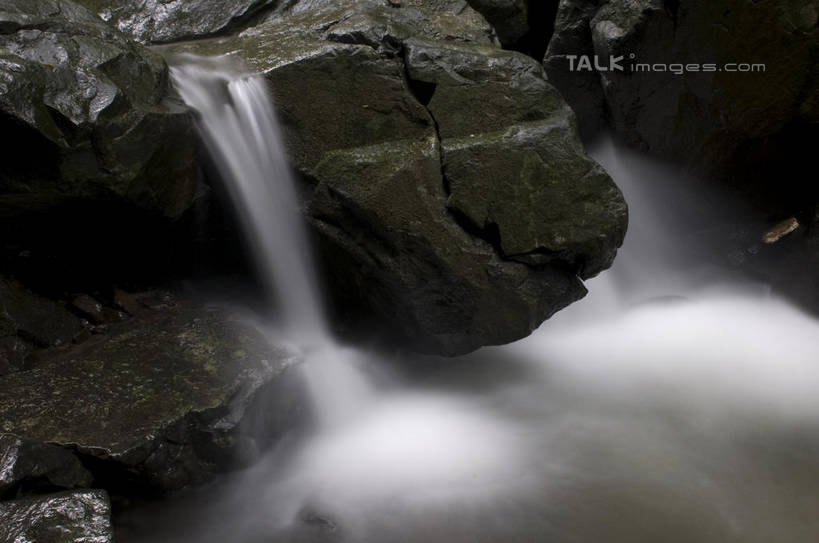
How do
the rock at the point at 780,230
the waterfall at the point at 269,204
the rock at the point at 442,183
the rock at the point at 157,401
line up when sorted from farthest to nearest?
the rock at the point at 780,230
the waterfall at the point at 269,204
the rock at the point at 442,183
the rock at the point at 157,401

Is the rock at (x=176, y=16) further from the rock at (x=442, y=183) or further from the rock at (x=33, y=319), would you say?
the rock at (x=33, y=319)

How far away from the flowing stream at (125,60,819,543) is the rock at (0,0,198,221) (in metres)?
0.39

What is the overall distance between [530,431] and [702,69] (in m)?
3.77

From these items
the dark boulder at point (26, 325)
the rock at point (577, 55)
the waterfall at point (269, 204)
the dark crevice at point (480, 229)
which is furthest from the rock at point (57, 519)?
the rock at point (577, 55)

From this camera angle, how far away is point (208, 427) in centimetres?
331

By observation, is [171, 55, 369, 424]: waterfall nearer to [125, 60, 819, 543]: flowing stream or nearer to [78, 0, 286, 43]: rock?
[125, 60, 819, 543]: flowing stream

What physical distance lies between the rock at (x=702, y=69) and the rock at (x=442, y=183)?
1.64 m

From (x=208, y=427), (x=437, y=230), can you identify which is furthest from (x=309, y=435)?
(x=437, y=230)

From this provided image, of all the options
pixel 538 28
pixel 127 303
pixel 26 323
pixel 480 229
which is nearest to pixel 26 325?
pixel 26 323

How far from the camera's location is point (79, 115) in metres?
3.27

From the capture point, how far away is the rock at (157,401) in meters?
3.05

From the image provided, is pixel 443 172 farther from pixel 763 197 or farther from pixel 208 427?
pixel 763 197

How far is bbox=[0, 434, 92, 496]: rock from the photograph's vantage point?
2754 millimetres

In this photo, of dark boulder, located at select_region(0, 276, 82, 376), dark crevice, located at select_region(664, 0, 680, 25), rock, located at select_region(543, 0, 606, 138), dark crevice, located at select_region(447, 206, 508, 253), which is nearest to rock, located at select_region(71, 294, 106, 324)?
dark boulder, located at select_region(0, 276, 82, 376)
